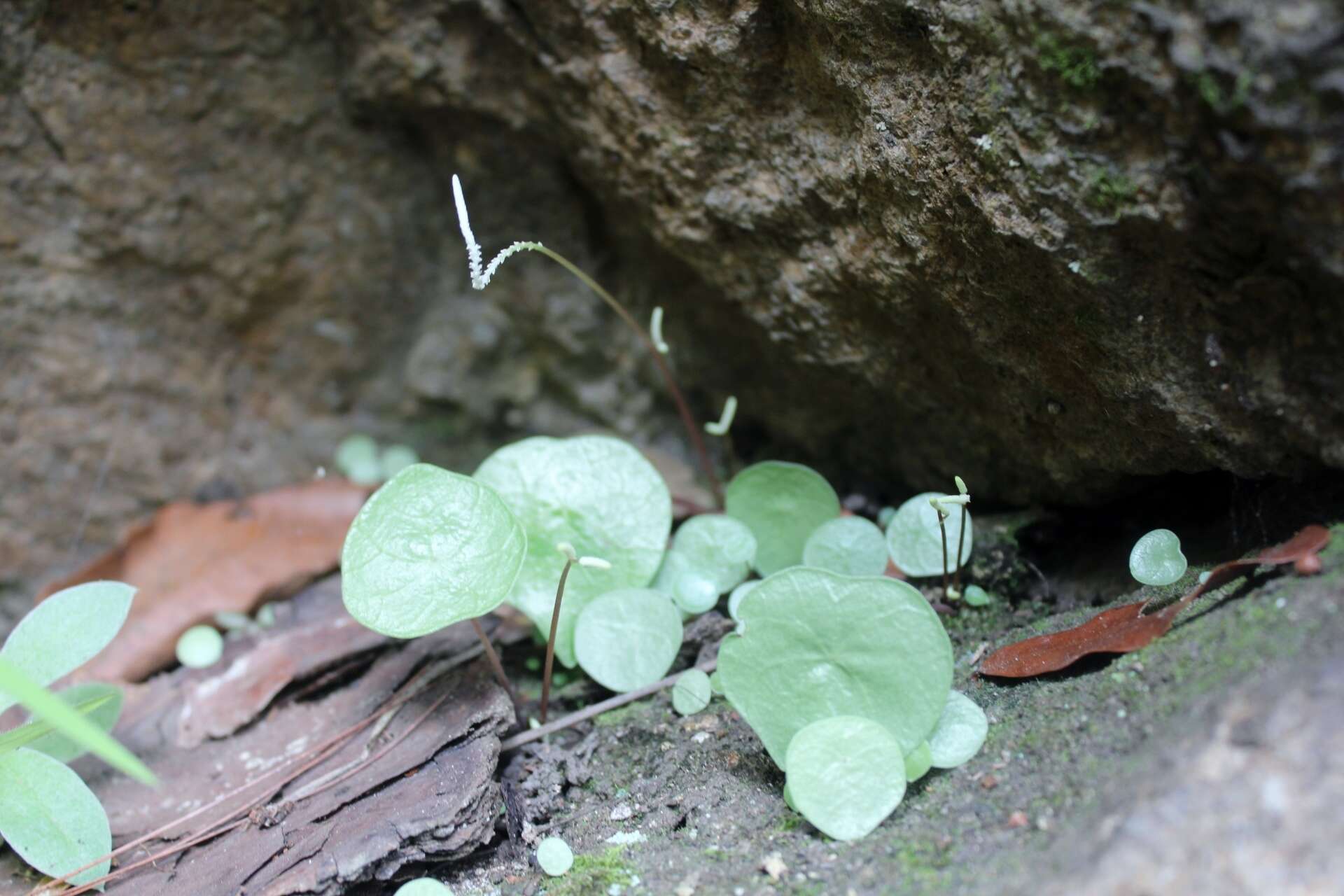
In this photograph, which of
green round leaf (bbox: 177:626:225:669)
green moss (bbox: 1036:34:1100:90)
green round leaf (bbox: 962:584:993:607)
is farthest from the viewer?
green round leaf (bbox: 177:626:225:669)

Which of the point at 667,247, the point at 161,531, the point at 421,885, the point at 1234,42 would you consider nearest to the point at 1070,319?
the point at 1234,42

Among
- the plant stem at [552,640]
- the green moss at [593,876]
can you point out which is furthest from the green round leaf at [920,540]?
the green moss at [593,876]

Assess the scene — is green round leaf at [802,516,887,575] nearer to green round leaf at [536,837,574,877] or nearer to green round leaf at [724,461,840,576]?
green round leaf at [724,461,840,576]

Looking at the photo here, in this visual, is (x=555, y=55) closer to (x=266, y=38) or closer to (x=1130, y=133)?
(x=266, y=38)

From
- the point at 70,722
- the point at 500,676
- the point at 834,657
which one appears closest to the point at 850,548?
the point at 834,657

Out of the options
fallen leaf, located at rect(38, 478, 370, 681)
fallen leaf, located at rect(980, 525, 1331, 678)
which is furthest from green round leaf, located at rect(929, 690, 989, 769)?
fallen leaf, located at rect(38, 478, 370, 681)

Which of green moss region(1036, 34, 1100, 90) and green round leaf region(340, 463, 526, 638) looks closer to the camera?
green moss region(1036, 34, 1100, 90)
